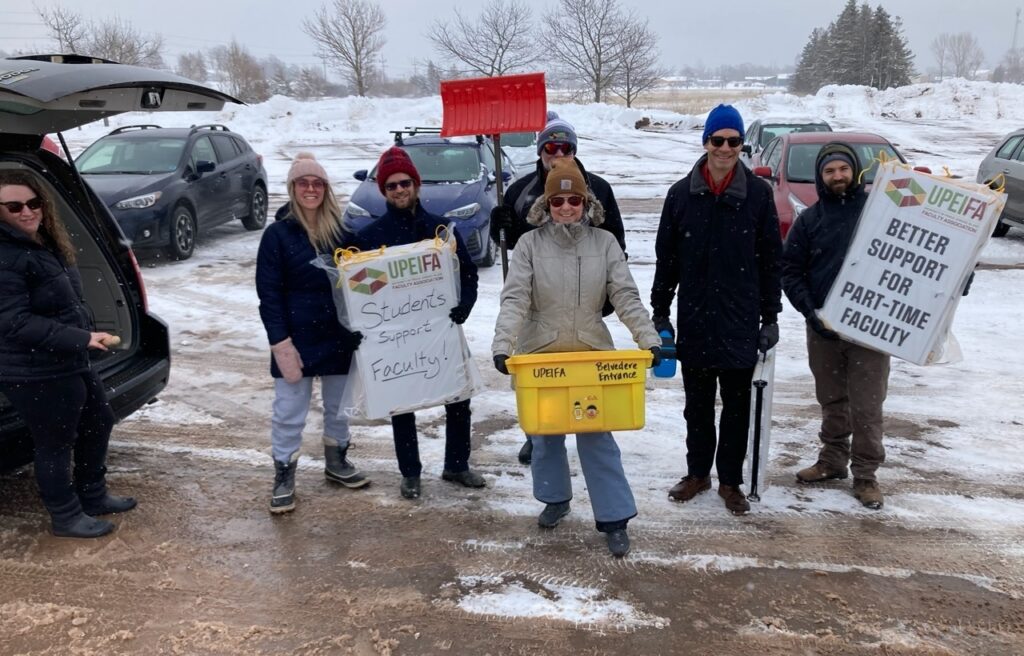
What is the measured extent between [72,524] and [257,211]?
9.40 m

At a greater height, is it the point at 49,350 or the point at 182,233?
the point at 49,350

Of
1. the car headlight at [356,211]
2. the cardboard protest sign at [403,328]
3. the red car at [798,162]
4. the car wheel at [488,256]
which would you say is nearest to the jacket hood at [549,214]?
the cardboard protest sign at [403,328]

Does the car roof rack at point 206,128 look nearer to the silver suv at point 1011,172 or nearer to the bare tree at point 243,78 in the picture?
the silver suv at point 1011,172

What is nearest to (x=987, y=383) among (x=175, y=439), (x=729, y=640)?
(x=729, y=640)

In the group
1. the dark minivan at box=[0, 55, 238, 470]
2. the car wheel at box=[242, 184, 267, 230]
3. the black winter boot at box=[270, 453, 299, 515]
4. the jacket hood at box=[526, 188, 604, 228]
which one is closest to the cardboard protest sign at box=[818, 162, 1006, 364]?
the jacket hood at box=[526, 188, 604, 228]

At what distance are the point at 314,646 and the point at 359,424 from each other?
225 centimetres

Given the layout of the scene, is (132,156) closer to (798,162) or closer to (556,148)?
(556,148)

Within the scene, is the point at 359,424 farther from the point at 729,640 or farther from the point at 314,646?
the point at 729,640

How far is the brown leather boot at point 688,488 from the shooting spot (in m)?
3.89

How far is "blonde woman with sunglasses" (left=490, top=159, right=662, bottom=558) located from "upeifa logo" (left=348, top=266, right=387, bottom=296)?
68cm

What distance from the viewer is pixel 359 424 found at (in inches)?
196

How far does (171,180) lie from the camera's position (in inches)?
382

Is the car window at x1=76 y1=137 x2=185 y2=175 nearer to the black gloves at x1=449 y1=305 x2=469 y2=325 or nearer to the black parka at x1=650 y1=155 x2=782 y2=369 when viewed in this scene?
the black gloves at x1=449 y1=305 x2=469 y2=325

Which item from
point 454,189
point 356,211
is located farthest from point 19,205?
point 454,189
